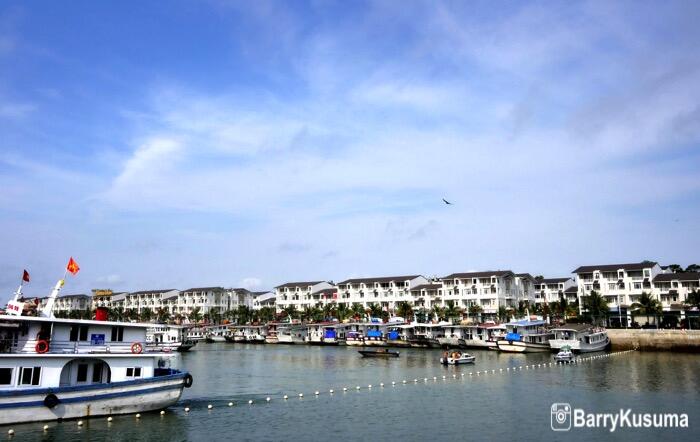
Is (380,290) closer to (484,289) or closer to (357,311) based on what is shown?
(357,311)

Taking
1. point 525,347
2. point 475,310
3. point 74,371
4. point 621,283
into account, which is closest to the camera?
point 74,371

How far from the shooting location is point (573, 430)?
34906 millimetres

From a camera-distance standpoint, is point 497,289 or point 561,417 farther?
point 497,289

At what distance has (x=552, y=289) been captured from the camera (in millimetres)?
143875

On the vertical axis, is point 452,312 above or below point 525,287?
below

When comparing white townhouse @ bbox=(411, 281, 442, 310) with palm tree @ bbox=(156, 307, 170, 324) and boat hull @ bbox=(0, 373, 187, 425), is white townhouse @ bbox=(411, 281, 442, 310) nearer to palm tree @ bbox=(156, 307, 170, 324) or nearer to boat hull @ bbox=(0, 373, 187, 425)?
palm tree @ bbox=(156, 307, 170, 324)

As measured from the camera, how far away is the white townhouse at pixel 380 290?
146250mm

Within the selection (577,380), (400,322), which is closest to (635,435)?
(577,380)

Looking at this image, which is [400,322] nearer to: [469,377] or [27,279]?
[469,377]

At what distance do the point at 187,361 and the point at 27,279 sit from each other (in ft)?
162

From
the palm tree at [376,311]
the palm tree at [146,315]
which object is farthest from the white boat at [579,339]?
the palm tree at [146,315]

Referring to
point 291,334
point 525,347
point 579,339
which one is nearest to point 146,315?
point 291,334

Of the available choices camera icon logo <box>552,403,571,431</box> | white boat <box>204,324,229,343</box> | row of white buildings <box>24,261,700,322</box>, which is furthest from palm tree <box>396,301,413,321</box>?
camera icon logo <box>552,403,571,431</box>

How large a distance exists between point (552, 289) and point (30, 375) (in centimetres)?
13059
